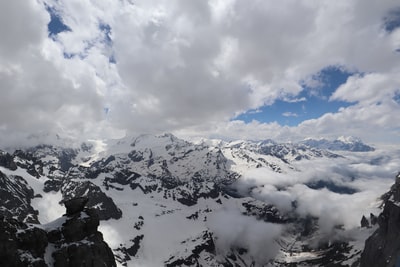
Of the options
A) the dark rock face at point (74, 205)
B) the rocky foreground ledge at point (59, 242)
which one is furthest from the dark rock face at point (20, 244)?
the dark rock face at point (74, 205)

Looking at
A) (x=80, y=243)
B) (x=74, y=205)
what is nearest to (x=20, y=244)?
(x=80, y=243)

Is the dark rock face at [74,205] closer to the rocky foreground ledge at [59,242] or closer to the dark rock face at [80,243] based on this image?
the rocky foreground ledge at [59,242]

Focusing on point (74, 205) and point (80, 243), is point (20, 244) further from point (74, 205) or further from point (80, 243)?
point (74, 205)

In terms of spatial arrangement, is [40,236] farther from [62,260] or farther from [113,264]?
[113,264]

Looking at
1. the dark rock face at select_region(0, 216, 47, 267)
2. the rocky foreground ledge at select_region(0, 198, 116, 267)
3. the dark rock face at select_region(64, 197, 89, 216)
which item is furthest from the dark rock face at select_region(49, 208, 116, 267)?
the dark rock face at select_region(0, 216, 47, 267)

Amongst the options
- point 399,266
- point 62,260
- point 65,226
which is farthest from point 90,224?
point 399,266

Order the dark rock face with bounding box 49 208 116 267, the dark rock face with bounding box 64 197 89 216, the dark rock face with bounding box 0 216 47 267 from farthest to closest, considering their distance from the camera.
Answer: the dark rock face with bounding box 64 197 89 216
the dark rock face with bounding box 49 208 116 267
the dark rock face with bounding box 0 216 47 267

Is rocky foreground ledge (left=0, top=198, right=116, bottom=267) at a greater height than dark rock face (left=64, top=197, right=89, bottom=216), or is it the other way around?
dark rock face (left=64, top=197, right=89, bottom=216)

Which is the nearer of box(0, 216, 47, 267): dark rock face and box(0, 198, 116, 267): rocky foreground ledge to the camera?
box(0, 216, 47, 267): dark rock face

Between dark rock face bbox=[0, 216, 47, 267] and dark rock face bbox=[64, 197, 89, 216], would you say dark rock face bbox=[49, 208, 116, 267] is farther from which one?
dark rock face bbox=[0, 216, 47, 267]
